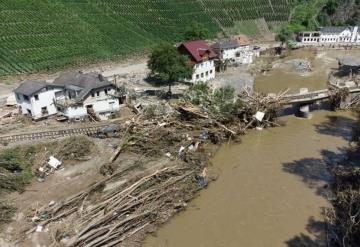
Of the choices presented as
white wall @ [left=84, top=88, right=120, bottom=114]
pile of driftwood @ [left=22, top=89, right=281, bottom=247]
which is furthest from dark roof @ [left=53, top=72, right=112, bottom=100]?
pile of driftwood @ [left=22, top=89, right=281, bottom=247]

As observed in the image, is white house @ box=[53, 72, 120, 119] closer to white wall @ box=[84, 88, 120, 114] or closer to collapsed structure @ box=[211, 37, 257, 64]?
white wall @ box=[84, 88, 120, 114]

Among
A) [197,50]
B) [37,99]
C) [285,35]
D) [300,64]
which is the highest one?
[285,35]

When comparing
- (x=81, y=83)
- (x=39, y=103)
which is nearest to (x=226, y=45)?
(x=81, y=83)

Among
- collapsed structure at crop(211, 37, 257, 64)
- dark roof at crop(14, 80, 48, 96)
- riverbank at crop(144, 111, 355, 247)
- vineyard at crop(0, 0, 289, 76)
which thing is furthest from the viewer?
collapsed structure at crop(211, 37, 257, 64)

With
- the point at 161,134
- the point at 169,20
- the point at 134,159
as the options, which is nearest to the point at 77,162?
the point at 134,159

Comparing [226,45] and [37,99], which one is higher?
[226,45]

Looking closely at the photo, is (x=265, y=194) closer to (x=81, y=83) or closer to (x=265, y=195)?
(x=265, y=195)
